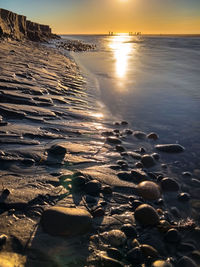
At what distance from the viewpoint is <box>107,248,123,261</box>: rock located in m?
1.71

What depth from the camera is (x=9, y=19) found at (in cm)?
2475

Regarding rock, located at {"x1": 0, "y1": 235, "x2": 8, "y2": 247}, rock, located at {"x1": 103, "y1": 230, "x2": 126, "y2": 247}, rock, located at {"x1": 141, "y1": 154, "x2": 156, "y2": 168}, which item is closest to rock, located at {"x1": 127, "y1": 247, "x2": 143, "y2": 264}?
rock, located at {"x1": 103, "y1": 230, "x2": 126, "y2": 247}

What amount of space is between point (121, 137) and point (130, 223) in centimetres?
221

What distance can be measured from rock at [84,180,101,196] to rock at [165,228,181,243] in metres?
0.80

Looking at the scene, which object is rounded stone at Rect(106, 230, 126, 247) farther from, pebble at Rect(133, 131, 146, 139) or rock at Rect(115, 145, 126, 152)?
pebble at Rect(133, 131, 146, 139)

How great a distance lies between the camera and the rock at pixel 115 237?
1.84 metres

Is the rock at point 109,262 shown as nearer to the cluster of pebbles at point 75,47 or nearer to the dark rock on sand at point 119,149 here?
the dark rock on sand at point 119,149

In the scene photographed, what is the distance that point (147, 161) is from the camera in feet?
10.8

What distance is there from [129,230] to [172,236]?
36 centimetres

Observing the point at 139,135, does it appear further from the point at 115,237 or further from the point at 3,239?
the point at 3,239

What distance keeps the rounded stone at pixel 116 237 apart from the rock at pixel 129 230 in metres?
0.05

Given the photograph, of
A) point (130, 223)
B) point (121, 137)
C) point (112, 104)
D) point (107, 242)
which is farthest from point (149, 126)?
point (107, 242)

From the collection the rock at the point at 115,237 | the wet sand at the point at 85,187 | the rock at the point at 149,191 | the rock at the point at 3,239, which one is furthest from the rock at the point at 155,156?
the rock at the point at 3,239

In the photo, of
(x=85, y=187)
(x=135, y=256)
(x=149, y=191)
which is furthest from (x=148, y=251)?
(x=85, y=187)
